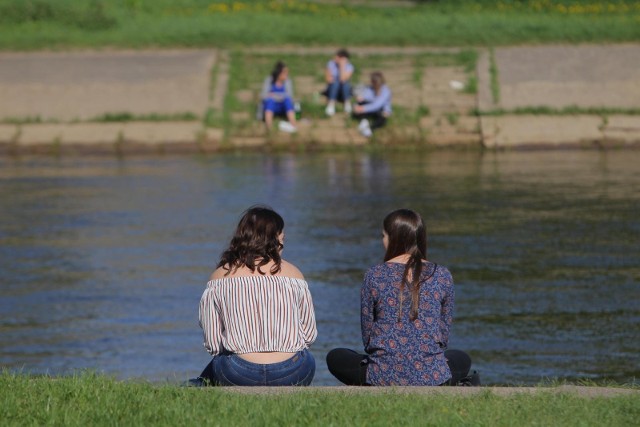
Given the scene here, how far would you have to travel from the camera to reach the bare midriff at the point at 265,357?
258 inches

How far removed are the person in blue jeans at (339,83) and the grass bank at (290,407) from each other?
17125 millimetres

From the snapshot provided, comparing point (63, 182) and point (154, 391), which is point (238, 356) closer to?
point (154, 391)

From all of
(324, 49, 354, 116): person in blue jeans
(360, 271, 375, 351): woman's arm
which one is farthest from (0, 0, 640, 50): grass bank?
(360, 271, 375, 351): woman's arm

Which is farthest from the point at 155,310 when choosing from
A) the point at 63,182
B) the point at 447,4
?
the point at 447,4

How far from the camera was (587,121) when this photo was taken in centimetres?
2234

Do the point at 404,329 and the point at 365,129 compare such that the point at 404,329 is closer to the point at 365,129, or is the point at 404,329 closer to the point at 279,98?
the point at 365,129

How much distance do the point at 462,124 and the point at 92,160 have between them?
20.5ft

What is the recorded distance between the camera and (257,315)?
6.54 metres

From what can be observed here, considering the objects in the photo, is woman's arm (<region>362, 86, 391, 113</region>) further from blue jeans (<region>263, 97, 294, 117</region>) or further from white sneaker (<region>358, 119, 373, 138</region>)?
blue jeans (<region>263, 97, 294, 117</region>)

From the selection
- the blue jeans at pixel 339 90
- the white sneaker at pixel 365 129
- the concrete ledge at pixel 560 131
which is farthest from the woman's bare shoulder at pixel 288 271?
the blue jeans at pixel 339 90

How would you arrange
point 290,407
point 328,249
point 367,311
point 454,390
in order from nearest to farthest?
1. point 290,407
2. point 454,390
3. point 367,311
4. point 328,249

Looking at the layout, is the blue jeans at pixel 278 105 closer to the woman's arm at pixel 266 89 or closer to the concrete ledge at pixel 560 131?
the woman's arm at pixel 266 89

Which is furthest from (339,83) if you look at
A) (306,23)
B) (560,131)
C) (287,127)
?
(306,23)

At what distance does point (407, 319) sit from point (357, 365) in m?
0.42
